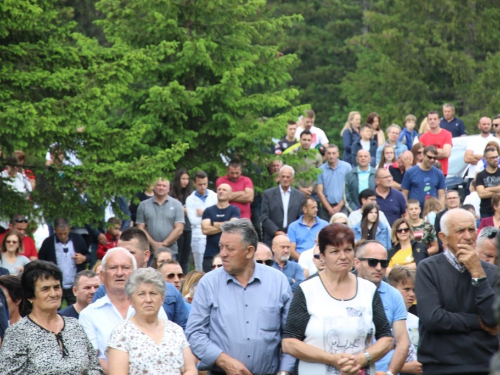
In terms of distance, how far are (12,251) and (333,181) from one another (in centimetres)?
681

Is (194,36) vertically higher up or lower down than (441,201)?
higher up

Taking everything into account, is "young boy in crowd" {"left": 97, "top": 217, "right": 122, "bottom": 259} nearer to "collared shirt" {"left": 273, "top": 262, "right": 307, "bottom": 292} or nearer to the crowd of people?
"collared shirt" {"left": 273, "top": 262, "right": 307, "bottom": 292}

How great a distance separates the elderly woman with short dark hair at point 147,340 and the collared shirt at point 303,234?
7882 mm

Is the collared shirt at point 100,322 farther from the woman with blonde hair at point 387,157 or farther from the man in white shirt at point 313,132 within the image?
the man in white shirt at point 313,132

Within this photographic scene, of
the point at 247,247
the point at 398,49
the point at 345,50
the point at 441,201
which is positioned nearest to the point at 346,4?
the point at 345,50

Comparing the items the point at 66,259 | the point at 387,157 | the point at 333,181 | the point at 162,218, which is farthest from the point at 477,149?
the point at 66,259

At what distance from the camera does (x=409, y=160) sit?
64.6 ft

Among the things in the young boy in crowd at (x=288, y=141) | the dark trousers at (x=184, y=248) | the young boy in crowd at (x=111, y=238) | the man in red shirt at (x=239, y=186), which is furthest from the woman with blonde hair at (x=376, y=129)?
the young boy in crowd at (x=111, y=238)

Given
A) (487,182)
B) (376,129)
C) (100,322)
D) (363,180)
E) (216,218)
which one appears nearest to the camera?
(100,322)

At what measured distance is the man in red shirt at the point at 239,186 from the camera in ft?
58.4

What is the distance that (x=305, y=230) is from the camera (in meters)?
15.8

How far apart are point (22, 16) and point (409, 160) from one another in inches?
346

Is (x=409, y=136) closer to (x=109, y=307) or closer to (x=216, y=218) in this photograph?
(x=216, y=218)

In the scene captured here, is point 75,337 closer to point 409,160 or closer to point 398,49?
point 409,160
